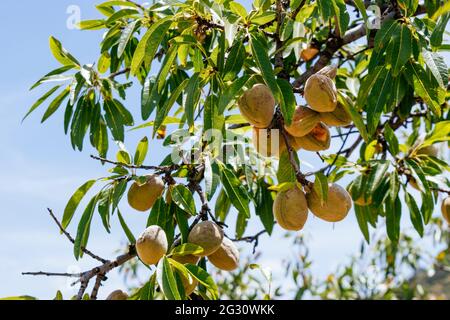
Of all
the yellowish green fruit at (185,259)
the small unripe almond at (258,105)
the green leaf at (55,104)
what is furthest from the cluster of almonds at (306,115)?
the green leaf at (55,104)

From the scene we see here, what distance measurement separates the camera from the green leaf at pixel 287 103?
1.39 m

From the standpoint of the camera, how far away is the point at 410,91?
2092 mm

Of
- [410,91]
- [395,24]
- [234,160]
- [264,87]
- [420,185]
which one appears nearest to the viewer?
[264,87]

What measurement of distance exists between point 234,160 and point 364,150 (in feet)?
2.05

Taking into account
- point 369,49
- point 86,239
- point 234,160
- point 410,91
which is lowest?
point 86,239

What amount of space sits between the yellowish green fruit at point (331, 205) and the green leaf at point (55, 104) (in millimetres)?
916

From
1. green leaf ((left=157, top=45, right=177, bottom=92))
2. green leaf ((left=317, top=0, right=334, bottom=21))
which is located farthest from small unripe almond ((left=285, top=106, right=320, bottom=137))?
green leaf ((left=157, top=45, right=177, bottom=92))

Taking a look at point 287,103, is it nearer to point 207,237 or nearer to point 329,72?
point 329,72

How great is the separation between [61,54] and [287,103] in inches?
37.7

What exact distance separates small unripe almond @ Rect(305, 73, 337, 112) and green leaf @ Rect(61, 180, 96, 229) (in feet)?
2.10

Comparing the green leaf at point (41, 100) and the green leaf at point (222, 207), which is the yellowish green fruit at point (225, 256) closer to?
the green leaf at point (222, 207)

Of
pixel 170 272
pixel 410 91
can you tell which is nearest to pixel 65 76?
pixel 170 272

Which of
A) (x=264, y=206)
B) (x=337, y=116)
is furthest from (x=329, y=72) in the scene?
(x=264, y=206)
